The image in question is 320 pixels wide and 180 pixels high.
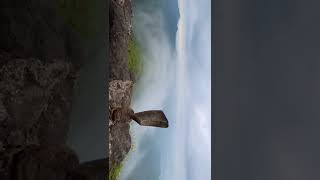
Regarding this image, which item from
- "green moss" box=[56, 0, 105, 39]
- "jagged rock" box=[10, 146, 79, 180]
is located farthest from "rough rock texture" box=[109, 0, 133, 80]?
"jagged rock" box=[10, 146, 79, 180]

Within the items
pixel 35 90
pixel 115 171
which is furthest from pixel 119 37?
pixel 35 90

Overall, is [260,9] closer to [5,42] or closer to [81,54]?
[81,54]

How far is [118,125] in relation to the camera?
174 centimetres

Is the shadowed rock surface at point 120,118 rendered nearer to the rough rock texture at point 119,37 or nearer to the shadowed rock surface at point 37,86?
the rough rock texture at point 119,37

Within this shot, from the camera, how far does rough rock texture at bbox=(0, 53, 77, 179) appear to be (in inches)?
41.0

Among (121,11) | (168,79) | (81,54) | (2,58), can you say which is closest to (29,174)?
(2,58)

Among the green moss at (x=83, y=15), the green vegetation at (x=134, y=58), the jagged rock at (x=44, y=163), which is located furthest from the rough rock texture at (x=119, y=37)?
the jagged rock at (x=44, y=163)

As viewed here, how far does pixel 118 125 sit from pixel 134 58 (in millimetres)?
312

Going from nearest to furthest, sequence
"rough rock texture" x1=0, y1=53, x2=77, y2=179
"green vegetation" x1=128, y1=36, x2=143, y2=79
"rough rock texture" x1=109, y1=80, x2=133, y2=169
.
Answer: "rough rock texture" x1=0, y1=53, x2=77, y2=179 → "rough rock texture" x1=109, y1=80, x2=133, y2=169 → "green vegetation" x1=128, y1=36, x2=143, y2=79

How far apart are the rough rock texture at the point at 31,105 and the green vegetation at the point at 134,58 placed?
1.84ft

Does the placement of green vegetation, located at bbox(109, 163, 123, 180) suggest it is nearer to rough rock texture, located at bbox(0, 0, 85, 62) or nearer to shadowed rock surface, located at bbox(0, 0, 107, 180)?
shadowed rock surface, located at bbox(0, 0, 107, 180)

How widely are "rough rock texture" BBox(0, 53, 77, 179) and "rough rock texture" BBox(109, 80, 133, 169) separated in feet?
1.36

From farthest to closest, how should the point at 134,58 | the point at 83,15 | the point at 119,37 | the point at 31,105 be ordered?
the point at 134,58
the point at 119,37
the point at 83,15
the point at 31,105

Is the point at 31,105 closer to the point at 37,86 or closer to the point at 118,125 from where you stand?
the point at 37,86
